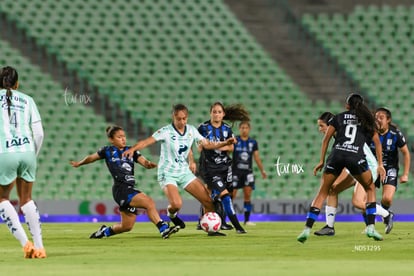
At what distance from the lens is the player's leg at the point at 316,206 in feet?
41.1

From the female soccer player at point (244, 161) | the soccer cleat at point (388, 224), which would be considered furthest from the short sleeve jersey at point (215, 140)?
the female soccer player at point (244, 161)

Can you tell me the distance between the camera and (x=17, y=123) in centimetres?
1064

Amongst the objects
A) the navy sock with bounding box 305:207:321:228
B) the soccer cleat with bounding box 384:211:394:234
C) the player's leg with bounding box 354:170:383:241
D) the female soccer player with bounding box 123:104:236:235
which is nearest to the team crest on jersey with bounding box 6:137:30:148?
the navy sock with bounding box 305:207:321:228

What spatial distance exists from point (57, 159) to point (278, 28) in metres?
8.30

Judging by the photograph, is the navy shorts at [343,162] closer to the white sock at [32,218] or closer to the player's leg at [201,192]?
the player's leg at [201,192]

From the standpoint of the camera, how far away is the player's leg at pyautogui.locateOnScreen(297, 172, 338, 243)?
493 inches

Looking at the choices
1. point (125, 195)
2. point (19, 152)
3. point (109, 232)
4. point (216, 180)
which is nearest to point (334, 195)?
point (216, 180)

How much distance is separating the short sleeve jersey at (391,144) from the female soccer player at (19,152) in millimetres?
6761

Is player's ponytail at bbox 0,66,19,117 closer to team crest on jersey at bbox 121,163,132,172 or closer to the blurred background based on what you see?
team crest on jersey at bbox 121,163,132,172

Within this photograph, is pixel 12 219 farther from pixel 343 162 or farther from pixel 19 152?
pixel 343 162

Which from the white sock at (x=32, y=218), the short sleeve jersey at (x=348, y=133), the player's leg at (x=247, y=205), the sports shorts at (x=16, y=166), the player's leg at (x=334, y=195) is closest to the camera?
the sports shorts at (x=16, y=166)

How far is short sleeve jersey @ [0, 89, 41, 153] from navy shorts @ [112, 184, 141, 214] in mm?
3661

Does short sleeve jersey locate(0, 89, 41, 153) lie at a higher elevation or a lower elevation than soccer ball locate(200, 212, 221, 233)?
higher

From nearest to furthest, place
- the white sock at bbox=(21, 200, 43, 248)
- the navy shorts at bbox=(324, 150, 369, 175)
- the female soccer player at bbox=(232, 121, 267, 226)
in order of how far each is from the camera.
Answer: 1. the white sock at bbox=(21, 200, 43, 248)
2. the navy shorts at bbox=(324, 150, 369, 175)
3. the female soccer player at bbox=(232, 121, 267, 226)
